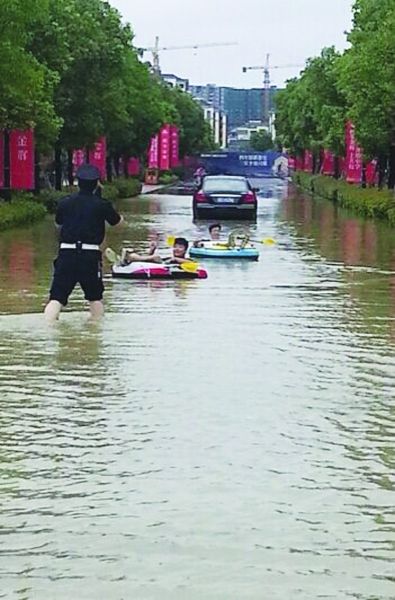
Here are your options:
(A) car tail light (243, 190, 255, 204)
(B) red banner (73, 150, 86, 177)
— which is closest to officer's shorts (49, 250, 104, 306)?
(A) car tail light (243, 190, 255, 204)

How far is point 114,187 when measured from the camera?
53.3m

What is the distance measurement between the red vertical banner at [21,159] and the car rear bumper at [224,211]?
4.57 metres

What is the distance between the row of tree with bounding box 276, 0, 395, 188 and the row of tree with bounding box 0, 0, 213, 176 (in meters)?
7.27

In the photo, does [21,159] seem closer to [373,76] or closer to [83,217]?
[373,76]

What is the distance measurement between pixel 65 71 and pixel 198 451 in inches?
1222

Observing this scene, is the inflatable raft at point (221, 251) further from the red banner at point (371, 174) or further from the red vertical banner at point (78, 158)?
the red banner at point (371, 174)

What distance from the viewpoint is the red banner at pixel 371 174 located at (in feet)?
174

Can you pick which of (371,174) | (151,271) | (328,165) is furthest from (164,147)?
(151,271)

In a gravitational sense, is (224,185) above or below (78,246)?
below

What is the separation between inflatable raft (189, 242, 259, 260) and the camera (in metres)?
20.5

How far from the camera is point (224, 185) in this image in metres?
36.4

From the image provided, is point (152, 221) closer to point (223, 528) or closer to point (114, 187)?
point (114, 187)

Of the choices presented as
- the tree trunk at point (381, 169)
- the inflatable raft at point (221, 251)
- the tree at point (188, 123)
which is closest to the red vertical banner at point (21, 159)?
the inflatable raft at point (221, 251)

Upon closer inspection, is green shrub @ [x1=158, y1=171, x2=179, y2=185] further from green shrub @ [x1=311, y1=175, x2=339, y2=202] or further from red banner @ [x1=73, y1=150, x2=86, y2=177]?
red banner @ [x1=73, y1=150, x2=86, y2=177]
